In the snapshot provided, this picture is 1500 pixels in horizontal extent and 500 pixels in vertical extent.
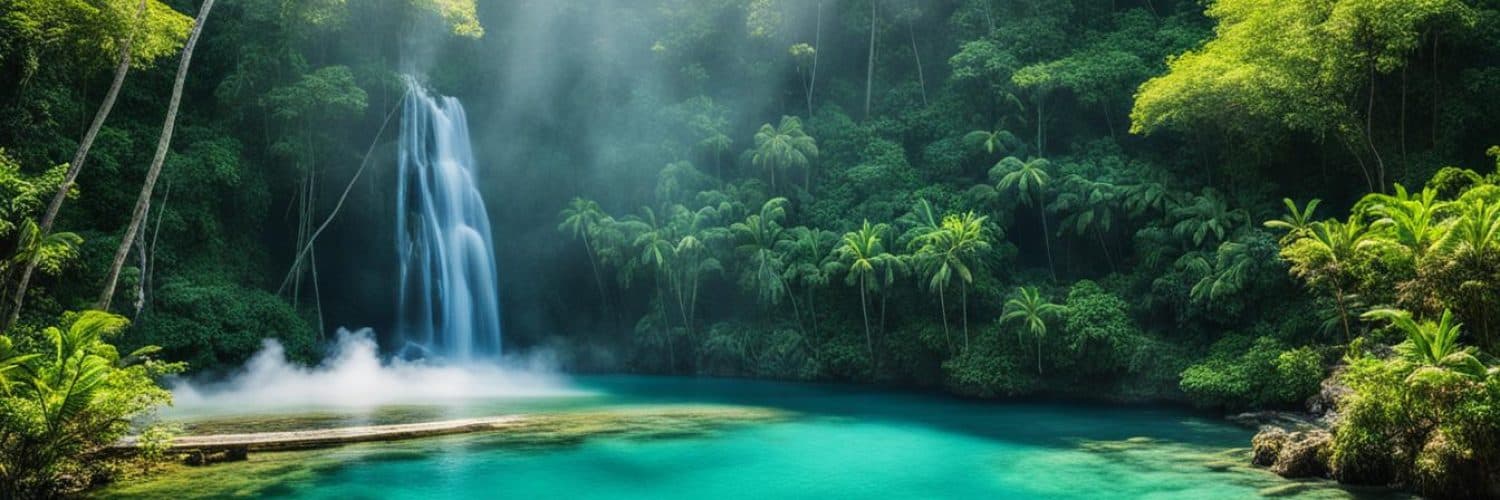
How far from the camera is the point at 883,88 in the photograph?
4122 cm

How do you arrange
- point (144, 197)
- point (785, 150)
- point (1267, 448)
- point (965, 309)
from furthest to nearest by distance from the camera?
point (785, 150), point (965, 309), point (144, 197), point (1267, 448)

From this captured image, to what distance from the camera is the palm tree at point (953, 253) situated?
1139 inches

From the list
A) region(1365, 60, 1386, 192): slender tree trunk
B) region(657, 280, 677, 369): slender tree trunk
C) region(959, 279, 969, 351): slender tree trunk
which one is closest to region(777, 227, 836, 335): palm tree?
region(959, 279, 969, 351): slender tree trunk

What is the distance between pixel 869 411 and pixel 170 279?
70.9 feet

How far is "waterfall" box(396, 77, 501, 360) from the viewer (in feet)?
115

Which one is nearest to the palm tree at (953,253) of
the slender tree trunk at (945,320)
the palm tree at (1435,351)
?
the slender tree trunk at (945,320)

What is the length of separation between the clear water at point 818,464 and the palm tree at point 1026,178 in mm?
8590

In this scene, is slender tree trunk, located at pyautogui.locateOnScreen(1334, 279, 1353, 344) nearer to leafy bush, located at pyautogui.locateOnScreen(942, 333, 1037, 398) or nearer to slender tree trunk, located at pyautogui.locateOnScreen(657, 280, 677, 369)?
leafy bush, located at pyautogui.locateOnScreen(942, 333, 1037, 398)

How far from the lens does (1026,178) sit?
31.0m

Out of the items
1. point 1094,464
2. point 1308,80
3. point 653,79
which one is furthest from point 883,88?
point 1094,464

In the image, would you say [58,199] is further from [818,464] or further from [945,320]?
[945,320]

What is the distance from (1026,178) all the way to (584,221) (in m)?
16.0

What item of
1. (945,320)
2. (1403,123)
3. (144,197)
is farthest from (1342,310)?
(144,197)

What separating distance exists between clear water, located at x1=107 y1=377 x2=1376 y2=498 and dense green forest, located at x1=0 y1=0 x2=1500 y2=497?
2.18 m
